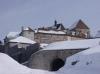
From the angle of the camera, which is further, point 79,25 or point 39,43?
point 79,25

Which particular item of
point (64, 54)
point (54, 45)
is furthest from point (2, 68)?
point (54, 45)

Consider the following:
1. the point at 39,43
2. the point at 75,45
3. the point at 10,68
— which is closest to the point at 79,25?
the point at 39,43

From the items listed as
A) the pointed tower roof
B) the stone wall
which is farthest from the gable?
the stone wall

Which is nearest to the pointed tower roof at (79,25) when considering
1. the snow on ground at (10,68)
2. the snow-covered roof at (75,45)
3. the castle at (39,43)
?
the castle at (39,43)

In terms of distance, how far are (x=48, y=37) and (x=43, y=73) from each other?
2512 inches

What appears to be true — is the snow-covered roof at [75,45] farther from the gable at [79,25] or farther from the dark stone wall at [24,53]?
the gable at [79,25]

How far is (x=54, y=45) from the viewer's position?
163 feet

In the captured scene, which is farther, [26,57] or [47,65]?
[26,57]

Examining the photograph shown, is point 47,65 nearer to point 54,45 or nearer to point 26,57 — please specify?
point 54,45

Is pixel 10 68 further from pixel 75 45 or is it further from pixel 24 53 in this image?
pixel 24 53

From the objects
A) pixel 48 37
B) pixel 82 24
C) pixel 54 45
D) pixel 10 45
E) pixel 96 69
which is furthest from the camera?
pixel 82 24

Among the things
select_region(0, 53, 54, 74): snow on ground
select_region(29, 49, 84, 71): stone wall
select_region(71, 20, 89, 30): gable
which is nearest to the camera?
select_region(0, 53, 54, 74): snow on ground

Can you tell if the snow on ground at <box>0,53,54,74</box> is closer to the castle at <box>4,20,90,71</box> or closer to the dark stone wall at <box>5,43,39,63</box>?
the castle at <box>4,20,90,71</box>

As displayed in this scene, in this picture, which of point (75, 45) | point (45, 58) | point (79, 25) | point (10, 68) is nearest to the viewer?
point (10, 68)
